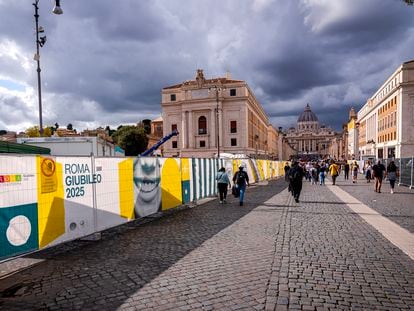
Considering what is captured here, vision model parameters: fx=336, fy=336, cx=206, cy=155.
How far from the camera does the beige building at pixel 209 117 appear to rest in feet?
238

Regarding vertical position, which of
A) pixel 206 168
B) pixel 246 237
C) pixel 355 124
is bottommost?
pixel 246 237

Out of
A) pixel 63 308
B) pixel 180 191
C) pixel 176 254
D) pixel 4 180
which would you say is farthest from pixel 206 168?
pixel 63 308

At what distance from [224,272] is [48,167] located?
409cm

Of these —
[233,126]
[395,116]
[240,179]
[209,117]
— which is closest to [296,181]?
[240,179]

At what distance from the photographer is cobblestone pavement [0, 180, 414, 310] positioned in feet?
14.6

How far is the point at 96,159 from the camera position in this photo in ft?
27.5

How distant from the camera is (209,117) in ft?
244

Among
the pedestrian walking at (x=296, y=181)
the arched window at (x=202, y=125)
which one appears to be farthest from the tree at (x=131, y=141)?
the pedestrian walking at (x=296, y=181)

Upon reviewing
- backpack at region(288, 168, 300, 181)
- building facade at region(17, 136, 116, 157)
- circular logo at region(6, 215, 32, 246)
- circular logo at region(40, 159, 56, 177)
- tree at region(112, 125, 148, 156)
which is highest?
tree at region(112, 125, 148, 156)

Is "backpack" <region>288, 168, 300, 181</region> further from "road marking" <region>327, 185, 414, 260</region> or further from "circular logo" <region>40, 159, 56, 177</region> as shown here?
"circular logo" <region>40, 159, 56, 177</region>

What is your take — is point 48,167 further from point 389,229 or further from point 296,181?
point 296,181

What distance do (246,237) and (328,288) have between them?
10.7 ft

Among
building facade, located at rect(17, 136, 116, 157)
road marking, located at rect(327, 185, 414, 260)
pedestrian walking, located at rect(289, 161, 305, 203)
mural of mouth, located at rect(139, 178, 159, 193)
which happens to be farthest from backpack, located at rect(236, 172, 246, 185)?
building facade, located at rect(17, 136, 116, 157)

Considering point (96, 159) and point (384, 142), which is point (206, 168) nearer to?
point (96, 159)
